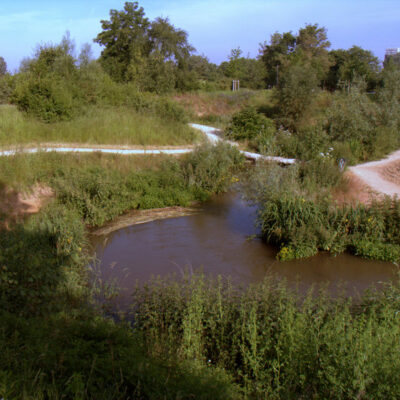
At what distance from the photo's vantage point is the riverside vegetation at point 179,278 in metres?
3.39

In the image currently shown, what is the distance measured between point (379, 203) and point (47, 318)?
283 inches

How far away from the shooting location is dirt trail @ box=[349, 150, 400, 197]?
1174 cm

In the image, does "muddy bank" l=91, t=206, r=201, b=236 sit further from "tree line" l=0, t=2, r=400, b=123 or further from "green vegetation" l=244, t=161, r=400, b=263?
"tree line" l=0, t=2, r=400, b=123

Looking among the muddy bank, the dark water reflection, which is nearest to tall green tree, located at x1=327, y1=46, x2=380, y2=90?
the muddy bank

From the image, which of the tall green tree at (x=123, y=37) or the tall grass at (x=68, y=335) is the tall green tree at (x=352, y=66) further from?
the tall grass at (x=68, y=335)

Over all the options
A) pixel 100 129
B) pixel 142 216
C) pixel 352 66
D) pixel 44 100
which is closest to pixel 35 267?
pixel 142 216

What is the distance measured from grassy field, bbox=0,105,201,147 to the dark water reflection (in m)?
6.32

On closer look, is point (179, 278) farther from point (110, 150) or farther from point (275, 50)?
point (275, 50)

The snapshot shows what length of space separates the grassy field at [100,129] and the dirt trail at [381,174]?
6987mm

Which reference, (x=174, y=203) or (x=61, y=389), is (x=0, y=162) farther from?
(x=61, y=389)

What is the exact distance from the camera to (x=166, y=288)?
17.6 feet

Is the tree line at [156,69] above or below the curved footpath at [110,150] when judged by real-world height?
above

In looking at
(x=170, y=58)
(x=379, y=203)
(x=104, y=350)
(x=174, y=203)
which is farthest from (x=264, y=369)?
(x=170, y=58)

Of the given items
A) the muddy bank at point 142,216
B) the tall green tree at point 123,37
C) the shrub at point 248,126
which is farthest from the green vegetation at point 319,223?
the tall green tree at point 123,37
